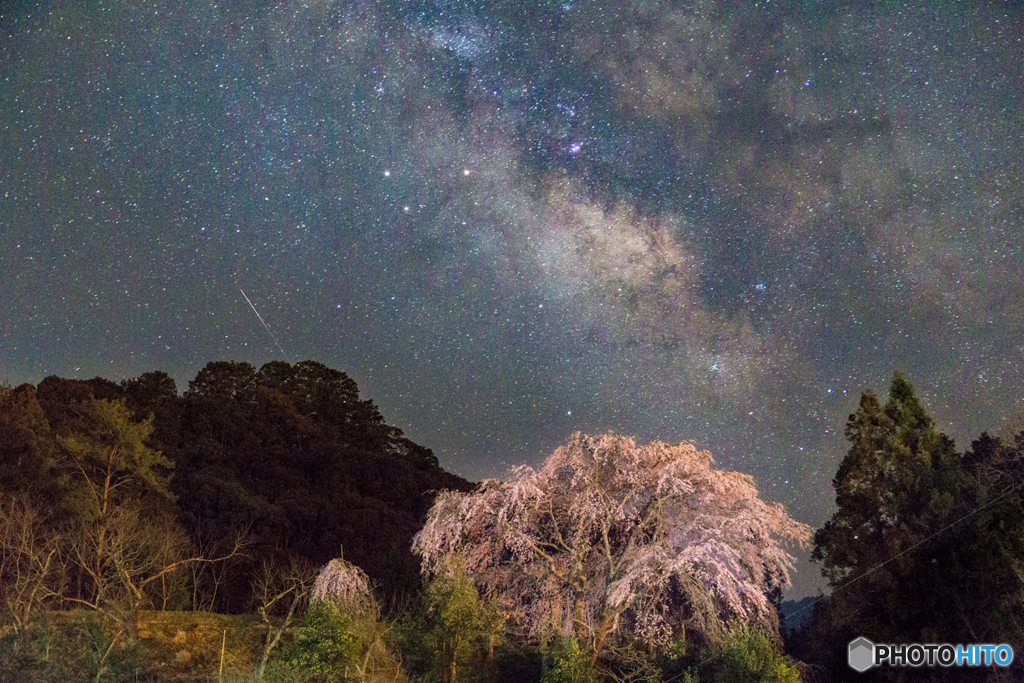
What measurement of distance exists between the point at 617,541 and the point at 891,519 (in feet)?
33.0

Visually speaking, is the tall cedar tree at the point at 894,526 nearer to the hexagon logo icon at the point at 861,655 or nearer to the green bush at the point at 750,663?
the hexagon logo icon at the point at 861,655

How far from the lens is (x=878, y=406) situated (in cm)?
2805

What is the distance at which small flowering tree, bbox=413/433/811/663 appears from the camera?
59.3 ft

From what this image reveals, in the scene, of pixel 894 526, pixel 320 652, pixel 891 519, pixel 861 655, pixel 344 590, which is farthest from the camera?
pixel 891 519

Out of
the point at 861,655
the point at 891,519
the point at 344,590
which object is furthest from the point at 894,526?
the point at 344,590

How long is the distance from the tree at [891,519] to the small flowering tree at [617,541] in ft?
22.4

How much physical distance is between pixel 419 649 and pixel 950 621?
534 inches

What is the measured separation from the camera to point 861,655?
2420cm

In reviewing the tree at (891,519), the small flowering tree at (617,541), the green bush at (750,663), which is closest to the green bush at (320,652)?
the small flowering tree at (617,541)

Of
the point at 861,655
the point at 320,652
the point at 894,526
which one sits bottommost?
the point at 320,652

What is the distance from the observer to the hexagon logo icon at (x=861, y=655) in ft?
77.5

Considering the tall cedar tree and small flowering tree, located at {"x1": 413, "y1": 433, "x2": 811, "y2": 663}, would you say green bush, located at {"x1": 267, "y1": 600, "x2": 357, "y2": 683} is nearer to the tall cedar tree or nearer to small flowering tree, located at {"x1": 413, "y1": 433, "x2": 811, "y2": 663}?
small flowering tree, located at {"x1": 413, "y1": 433, "x2": 811, "y2": 663}

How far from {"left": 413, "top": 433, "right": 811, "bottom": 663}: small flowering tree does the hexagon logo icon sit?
6.14 m

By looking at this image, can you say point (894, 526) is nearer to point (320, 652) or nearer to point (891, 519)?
point (891, 519)
